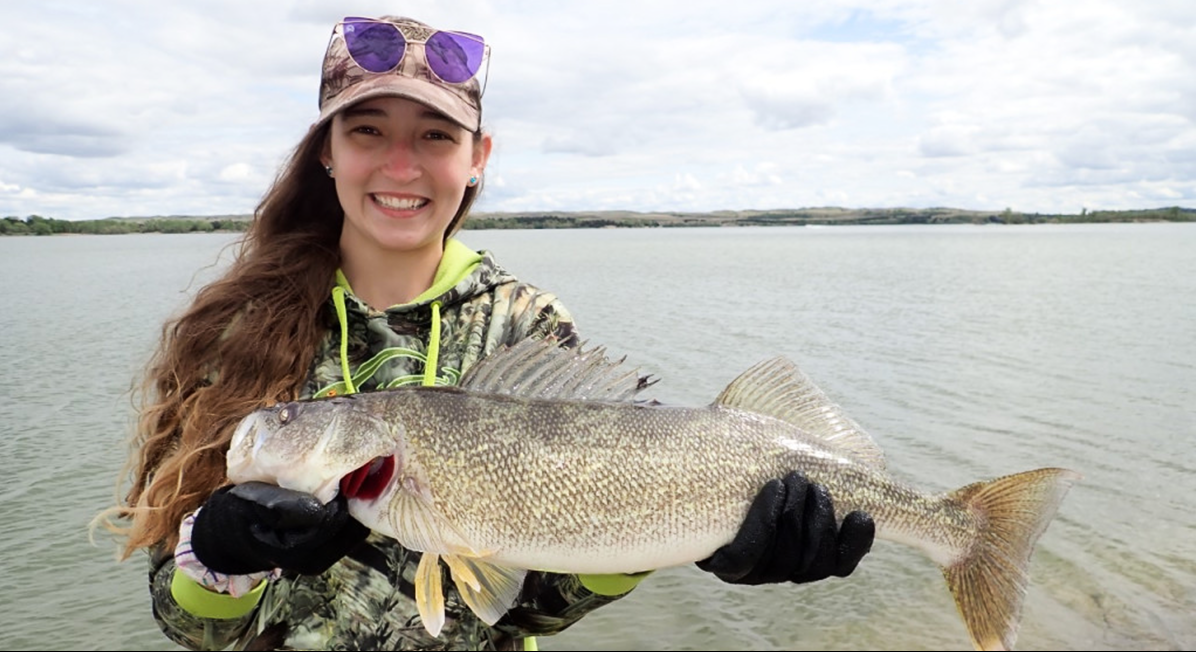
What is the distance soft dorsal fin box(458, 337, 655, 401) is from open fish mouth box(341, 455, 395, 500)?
0.40 meters

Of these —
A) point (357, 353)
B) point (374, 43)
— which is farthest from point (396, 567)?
point (374, 43)

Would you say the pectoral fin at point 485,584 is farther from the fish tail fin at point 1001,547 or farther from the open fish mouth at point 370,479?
the fish tail fin at point 1001,547

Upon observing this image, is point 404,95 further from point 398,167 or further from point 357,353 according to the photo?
point 357,353

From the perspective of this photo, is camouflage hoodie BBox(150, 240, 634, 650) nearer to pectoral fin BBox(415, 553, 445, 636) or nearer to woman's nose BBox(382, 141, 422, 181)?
pectoral fin BBox(415, 553, 445, 636)

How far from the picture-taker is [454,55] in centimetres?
362

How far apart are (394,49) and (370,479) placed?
5.78 feet

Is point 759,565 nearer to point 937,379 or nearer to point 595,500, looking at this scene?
point 595,500

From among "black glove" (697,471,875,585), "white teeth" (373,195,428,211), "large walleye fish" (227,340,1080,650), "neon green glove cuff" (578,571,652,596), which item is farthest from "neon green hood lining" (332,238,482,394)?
"black glove" (697,471,875,585)

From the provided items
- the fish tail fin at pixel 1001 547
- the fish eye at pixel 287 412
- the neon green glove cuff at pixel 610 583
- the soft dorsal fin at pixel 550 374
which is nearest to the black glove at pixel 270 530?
the fish eye at pixel 287 412

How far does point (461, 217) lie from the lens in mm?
4152

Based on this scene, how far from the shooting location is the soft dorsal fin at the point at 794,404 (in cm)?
340

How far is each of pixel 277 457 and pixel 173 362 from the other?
100 centimetres

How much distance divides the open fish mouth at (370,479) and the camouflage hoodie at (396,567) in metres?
0.49

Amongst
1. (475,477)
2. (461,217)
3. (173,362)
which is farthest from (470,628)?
(461,217)
